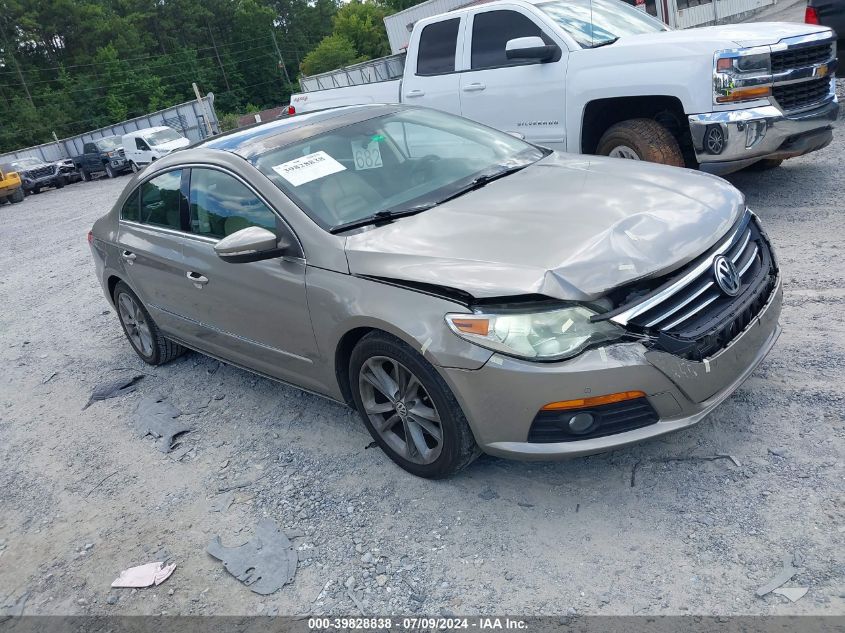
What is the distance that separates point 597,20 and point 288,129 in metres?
3.76

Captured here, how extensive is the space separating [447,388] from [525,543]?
2.30 ft

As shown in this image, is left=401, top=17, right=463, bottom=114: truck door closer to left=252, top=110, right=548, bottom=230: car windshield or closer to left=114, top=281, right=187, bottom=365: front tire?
left=252, top=110, right=548, bottom=230: car windshield

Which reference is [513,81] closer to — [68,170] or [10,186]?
[10,186]

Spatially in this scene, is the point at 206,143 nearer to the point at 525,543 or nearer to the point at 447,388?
the point at 447,388

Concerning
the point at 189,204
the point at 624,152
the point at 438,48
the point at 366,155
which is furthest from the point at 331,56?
the point at 366,155

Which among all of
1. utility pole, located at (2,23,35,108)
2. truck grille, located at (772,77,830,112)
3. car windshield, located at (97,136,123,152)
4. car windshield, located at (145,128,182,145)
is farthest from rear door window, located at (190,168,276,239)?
utility pole, located at (2,23,35,108)

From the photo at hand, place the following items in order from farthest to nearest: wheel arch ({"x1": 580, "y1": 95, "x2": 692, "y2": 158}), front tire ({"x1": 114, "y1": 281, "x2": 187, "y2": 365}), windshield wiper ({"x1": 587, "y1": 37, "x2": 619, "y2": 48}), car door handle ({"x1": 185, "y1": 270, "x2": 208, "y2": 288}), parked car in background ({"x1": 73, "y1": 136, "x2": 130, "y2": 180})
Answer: parked car in background ({"x1": 73, "y1": 136, "x2": 130, "y2": 180}) < windshield wiper ({"x1": 587, "y1": 37, "x2": 619, "y2": 48}) < wheel arch ({"x1": 580, "y1": 95, "x2": 692, "y2": 158}) < front tire ({"x1": 114, "y1": 281, "x2": 187, "y2": 365}) < car door handle ({"x1": 185, "y1": 270, "x2": 208, "y2": 288})

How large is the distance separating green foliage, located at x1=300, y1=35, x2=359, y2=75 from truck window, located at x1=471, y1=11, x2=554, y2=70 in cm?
7658

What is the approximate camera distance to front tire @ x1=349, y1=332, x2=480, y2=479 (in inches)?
119

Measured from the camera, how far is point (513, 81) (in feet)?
22.3

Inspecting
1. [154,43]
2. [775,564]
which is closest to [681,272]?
[775,564]

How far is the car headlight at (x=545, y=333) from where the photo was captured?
2.75 m

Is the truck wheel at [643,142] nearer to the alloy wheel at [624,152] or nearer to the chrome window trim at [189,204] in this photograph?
the alloy wheel at [624,152]

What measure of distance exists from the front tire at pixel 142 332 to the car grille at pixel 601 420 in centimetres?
345
